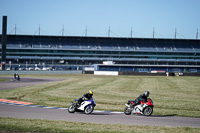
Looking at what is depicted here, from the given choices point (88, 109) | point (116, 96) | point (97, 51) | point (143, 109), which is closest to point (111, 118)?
point (88, 109)

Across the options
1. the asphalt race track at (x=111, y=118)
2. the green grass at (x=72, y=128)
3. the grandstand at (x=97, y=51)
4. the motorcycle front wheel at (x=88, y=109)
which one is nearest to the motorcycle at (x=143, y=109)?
the asphalt race track at (x=111, y=118)

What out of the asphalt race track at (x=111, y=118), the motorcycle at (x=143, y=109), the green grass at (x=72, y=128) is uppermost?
the motorcycle at (x=143, y=109)

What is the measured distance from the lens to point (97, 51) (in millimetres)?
112812

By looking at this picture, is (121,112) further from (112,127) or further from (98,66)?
(98,66)

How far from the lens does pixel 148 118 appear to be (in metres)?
15.3

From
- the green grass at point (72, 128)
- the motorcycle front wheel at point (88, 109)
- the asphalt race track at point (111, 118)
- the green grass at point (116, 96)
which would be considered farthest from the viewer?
the green grass at point (116, 96)

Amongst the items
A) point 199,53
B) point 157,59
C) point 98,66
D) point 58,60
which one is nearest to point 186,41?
point 199,53

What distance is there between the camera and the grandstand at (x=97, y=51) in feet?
361

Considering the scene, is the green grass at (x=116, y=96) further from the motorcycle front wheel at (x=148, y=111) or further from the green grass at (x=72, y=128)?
the green grass at (x=72, y=128)

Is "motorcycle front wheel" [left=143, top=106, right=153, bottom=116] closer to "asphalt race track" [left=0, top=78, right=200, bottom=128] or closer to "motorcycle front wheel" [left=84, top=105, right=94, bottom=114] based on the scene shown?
"asphalt race track" [left=0, top=78, right=200, bottom=128]

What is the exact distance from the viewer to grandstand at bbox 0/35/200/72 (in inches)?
4330

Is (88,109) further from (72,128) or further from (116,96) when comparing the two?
(116,96)

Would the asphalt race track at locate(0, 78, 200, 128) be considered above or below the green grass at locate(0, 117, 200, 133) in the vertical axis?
below

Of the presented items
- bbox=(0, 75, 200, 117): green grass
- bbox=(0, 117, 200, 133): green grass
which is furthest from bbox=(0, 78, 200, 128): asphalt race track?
bbox=(0, 75, 200, 117): green grass
